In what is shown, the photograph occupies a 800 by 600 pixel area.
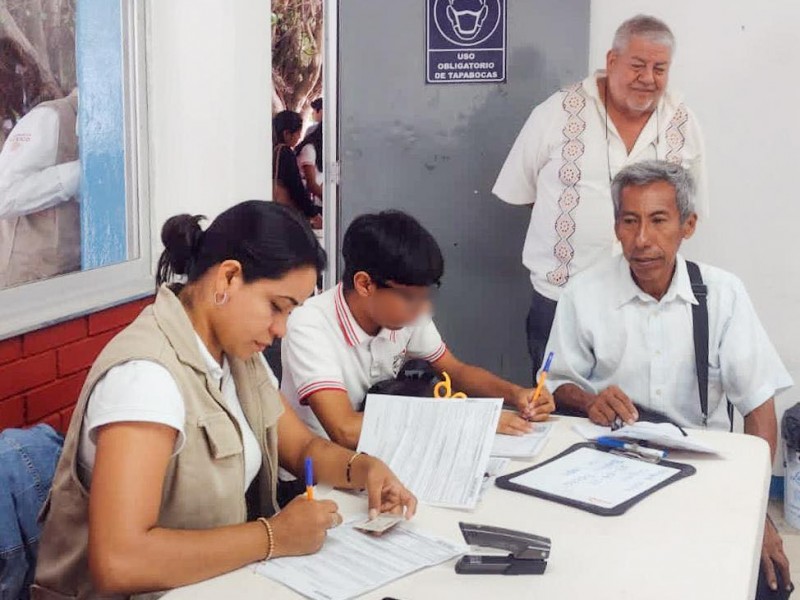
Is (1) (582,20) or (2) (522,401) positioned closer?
(2) (522,401)

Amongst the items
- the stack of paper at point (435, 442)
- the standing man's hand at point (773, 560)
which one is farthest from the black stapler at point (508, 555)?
the standing man's hand at point (773, 560)

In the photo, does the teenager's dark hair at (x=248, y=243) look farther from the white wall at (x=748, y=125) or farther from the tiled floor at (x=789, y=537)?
the white wall at (x=748, y=125)

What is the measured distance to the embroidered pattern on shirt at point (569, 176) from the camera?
291 cm

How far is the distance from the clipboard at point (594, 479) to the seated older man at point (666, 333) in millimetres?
382

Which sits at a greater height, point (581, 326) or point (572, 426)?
point (581, 326)

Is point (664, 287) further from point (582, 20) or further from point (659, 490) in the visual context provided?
point (582, 20)

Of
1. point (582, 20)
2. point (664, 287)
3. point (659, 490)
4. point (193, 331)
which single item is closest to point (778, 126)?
point (582, 20)

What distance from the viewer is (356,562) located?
123 cm

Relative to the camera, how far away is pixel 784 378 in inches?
83.3

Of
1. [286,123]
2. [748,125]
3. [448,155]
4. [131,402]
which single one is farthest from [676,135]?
[286,123]

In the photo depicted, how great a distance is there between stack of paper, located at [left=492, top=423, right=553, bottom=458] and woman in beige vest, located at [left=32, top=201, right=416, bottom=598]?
1.04 feet

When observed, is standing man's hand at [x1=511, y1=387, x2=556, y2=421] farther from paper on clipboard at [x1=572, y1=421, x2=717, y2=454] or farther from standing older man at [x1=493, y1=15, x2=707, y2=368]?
standing older man at [x1=493, y1=15, x2=707, y2=368]

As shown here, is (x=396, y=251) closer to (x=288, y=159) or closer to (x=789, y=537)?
(x=789, y=537)

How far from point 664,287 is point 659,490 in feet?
2.39
